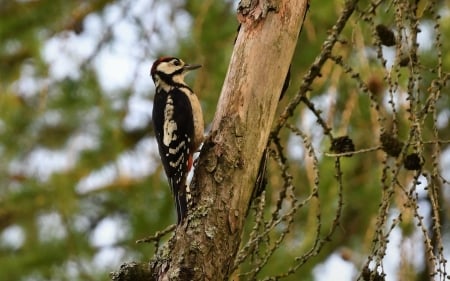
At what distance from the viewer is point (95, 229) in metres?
4.63

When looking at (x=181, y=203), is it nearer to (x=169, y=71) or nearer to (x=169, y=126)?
(x=169, y=126)

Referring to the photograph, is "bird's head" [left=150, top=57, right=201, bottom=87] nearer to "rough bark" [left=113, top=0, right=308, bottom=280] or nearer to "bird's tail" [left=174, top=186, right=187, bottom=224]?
"bird's tail" [left=174, top=186, right=187, bottom=224]

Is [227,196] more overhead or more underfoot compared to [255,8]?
more underfoot

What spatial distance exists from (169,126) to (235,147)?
0.94 metres

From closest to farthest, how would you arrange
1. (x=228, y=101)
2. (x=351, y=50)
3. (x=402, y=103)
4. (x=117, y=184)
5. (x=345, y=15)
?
1. (x=228, y=101)
2. (x=345, y=15)
3. (x=402, y=103)
4. (x=351, y=50)
5. (x=117, y=184)

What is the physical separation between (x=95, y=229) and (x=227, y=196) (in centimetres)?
218

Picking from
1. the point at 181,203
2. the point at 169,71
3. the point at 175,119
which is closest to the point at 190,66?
the point at 169,71

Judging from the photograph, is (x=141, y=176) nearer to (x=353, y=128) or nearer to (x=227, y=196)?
(x=353, y=128)

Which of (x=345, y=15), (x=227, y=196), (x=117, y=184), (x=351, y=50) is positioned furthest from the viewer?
(x=117, y=184)

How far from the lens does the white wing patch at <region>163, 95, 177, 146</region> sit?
11.5 ft

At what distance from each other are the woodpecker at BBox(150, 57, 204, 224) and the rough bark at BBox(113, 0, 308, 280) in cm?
44

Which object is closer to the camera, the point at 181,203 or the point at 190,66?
the point at 181,203

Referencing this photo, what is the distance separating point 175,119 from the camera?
3.58 metres

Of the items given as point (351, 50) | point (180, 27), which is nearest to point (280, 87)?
point (351, 50)
